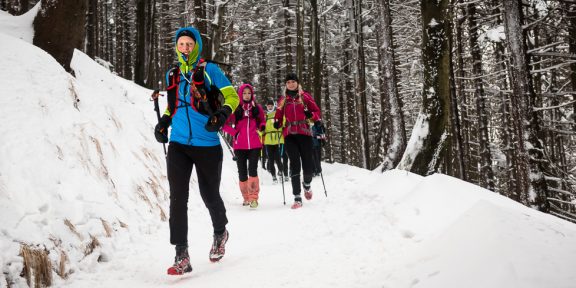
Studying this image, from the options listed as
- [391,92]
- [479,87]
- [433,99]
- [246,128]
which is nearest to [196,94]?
[246,128]

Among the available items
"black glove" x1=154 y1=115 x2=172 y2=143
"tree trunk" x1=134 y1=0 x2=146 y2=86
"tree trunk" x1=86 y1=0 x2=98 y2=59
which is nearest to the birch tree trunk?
"black glove" x1=154 y1=115 x2=172 y2=143

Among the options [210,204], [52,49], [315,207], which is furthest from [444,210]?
[52,49]

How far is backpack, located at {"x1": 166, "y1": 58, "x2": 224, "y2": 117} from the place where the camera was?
3.87 meters

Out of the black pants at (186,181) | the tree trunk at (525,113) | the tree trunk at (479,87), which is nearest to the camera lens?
the black pants at (186,181)

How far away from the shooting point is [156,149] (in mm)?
7762

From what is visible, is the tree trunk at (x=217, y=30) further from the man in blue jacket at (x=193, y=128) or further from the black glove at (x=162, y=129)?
the black glove at (x=162, y=129)

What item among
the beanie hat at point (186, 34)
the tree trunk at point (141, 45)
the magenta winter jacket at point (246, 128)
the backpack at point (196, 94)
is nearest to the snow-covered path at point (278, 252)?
the magenta winter jacket at point (246, 128)

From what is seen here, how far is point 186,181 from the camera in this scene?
382 centimetres

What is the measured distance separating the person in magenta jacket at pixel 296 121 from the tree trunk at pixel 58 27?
3974 mm

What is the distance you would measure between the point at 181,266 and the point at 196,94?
1.70 m

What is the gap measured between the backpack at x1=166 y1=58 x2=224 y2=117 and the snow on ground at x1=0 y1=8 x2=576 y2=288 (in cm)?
154

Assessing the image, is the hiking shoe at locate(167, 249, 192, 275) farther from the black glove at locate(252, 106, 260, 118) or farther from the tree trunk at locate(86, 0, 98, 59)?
the tree trunk at locate(86, 0, 98, 59)

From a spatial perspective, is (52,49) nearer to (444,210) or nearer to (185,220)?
(185,220)

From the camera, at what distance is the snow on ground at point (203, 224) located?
103 inches
